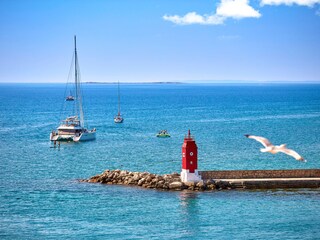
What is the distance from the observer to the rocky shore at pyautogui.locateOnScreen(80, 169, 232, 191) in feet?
145

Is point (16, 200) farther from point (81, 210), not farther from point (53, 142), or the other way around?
Answer: point (53, 142)

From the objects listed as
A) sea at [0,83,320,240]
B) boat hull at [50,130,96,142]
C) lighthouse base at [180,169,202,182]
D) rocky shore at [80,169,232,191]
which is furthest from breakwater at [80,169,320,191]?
boat hull at [50,130,96,142]

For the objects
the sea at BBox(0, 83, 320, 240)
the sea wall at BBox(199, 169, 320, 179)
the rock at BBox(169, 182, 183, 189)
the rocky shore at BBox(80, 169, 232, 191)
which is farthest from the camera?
the sea wall at BBox(199, 169, 320, 179)

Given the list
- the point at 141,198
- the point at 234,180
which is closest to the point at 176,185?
the point at 141,198

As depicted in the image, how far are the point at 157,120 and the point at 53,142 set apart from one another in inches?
1474

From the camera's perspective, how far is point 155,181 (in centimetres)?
4550

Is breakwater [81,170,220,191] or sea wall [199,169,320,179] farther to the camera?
sea wall [199,169,320,179]

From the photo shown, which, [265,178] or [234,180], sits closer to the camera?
[234,180]

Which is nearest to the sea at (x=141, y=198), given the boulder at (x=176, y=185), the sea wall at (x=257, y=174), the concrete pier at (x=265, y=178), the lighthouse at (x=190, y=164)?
the concrete pier at (x=265, y=178)

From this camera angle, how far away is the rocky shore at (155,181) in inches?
1741

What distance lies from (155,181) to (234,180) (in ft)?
16.8

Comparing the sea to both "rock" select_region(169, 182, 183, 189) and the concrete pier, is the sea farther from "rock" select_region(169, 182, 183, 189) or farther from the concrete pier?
"rock" select_region(169, 182, 183, 189)

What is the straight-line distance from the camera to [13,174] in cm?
5447

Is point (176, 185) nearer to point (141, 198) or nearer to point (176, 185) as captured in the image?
point (176, 185)
